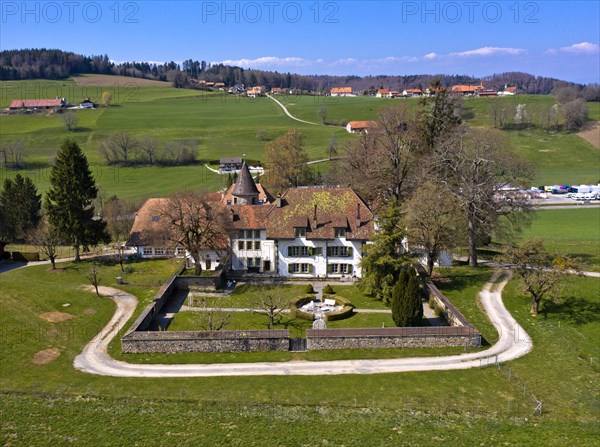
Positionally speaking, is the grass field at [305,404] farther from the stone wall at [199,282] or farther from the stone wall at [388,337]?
the stone wall at [199,282]

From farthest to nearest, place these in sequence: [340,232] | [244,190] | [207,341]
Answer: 1. [244,190]
2. [340,232]
3. [207,341]

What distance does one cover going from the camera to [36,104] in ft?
534

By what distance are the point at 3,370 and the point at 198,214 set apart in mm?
24070

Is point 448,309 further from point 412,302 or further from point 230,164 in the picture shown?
point 230,164

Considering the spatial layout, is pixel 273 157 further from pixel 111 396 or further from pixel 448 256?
pixel 111 396

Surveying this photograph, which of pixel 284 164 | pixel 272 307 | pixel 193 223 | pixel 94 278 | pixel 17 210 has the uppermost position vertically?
pixel 284 164

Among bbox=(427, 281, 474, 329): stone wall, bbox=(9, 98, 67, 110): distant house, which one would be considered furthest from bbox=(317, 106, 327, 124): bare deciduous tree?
bbox=(427, 281, 474, 329): stone wall

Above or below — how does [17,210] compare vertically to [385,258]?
above

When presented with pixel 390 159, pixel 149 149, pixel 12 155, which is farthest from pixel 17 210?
pixel 390 159

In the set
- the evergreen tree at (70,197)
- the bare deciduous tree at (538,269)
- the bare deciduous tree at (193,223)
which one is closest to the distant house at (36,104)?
the evergreen tree at (70,197)

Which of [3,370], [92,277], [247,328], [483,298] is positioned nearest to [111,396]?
[3,370]

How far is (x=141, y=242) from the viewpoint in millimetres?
60719

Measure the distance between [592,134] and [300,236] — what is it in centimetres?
13643

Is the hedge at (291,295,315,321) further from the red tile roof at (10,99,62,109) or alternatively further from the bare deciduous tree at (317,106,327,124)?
the red tile roof at (10,99,62,109)
